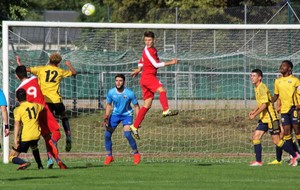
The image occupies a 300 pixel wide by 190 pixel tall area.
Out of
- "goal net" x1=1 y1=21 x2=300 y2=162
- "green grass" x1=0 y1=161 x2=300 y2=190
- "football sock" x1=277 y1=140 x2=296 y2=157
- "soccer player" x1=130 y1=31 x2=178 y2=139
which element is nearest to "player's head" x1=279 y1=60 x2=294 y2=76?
"football sock" x1=277 y1=140 x2=296 y2=157

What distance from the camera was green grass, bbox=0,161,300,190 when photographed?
16250 mm

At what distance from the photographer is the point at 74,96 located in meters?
27.3

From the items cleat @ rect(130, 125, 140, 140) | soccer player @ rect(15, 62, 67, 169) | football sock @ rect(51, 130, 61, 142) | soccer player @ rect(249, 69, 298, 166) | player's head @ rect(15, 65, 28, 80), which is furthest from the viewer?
soccer player @ rect(249, 69, 298, 166)

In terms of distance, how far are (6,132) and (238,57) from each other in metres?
12.1

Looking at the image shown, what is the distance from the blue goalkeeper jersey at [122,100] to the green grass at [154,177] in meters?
1.50

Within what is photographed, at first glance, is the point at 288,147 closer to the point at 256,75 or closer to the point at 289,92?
the point at 289,92

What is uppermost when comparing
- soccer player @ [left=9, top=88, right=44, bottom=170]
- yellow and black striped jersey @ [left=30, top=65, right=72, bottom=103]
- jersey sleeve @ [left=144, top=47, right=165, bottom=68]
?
jersey sleeve @ [left=144, top=47, right=165, bottom=68]

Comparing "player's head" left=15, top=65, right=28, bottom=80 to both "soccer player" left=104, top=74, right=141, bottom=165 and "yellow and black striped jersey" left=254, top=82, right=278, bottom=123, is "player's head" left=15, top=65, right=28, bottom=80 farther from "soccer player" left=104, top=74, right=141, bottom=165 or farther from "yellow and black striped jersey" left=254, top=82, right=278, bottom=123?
"yellow and black striped jersey" left=254, top=82, right=278, bottom=123

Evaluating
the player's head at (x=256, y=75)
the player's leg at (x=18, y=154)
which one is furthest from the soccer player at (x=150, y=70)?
the player's leg at (x=18, y=154)

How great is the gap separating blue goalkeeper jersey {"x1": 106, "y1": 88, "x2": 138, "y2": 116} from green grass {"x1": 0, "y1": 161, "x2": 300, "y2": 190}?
150 centimetres

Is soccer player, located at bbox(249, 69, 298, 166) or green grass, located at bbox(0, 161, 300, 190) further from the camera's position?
soccer player, located at bbox(249, 69, 298, 166)

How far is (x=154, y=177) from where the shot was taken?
17.9 m

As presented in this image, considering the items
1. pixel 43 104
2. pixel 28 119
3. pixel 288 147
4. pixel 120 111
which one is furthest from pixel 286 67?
pixel 28 119

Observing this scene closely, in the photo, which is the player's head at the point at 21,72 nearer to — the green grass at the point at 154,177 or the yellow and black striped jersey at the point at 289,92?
the green grass at the point at 154,177
